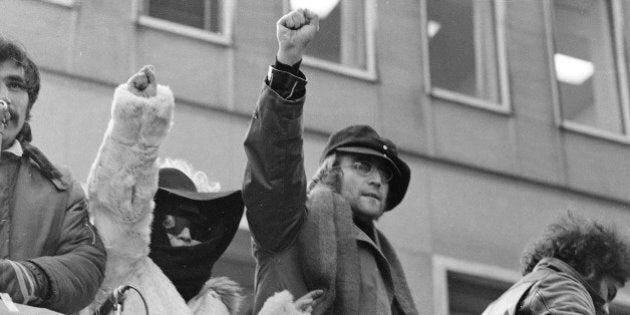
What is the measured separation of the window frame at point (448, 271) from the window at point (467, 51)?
132 centimetres

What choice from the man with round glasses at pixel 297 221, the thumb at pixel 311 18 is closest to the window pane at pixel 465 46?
the man with round glasses at pixel 297 221

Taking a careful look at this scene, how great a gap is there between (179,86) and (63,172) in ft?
15.3

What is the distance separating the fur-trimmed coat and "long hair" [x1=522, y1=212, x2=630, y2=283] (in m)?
1.70

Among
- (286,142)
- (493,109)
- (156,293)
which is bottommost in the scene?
(156,293)

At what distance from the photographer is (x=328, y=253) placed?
5539 millimetres

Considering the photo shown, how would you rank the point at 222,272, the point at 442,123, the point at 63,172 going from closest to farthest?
the point at 63,172 → the point at 222,272 → the point at 442,123

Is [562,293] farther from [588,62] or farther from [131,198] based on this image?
[588,62]

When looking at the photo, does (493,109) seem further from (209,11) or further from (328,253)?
(328,253)

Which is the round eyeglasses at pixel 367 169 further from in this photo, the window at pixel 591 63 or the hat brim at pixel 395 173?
the window at pixel 591 63

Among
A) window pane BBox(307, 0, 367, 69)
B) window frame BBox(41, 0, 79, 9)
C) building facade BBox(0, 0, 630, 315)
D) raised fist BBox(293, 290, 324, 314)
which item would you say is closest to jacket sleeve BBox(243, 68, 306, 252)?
raised fist BBox(293, 290, 324, 314)

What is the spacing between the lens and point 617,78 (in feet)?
41.8

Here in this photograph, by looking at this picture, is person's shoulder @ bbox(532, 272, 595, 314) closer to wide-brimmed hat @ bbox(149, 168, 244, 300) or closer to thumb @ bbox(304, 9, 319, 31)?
wide-brimmed hat @ bbox(149, 168, 244, 300)

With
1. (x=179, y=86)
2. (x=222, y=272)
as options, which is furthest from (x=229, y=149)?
(x=222, y=272)

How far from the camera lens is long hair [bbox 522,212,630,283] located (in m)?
6.50
